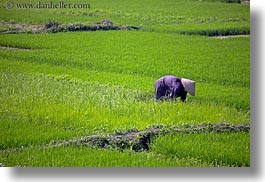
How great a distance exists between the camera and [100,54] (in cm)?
503

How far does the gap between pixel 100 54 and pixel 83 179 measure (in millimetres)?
944

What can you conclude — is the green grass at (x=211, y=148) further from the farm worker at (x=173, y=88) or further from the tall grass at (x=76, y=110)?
the farm worker at (x=173, y=88)

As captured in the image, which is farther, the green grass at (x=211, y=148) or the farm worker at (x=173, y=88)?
the farm worker at (x=173, y=88)

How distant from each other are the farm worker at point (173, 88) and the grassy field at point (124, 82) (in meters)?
0.05

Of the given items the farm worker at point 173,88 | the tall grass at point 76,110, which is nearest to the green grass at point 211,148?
the tall grass at point 76,110

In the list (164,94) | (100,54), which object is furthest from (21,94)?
(164,94)

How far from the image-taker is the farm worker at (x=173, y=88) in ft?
16.2

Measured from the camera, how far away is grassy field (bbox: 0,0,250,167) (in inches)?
189

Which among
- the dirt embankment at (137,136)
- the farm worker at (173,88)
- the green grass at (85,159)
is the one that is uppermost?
the farm worker at (173,88)

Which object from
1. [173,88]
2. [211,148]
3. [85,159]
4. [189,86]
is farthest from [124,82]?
[211,148]

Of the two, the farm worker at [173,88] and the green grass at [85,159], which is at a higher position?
the farm worker at [173,88]

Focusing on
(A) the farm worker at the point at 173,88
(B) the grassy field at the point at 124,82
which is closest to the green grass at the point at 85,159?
(B) the grassy field at the point at 124,82

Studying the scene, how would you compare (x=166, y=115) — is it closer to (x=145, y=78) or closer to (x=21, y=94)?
(x=145, y=78)

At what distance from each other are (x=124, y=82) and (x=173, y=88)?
37cm
